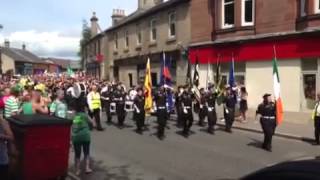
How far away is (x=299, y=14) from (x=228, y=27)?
5.43 m

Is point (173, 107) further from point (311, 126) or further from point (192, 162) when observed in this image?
point (192, 162)

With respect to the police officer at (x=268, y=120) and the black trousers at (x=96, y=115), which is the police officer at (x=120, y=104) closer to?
the black trousers at (x=96, y=115)

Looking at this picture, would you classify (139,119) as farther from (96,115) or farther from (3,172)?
(3,172)

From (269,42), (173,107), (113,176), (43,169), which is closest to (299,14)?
(269,42)

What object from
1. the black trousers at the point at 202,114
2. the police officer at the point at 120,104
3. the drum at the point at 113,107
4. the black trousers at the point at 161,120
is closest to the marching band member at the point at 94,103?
the police officer at the point at 120,104

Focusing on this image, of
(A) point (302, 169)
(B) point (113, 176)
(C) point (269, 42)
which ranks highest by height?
(C) point (269, 42)

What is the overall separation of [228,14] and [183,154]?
1616cm

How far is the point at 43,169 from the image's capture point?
9.82 m

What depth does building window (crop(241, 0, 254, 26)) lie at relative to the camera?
28.1 m

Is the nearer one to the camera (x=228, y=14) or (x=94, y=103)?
(x=94, y=103)

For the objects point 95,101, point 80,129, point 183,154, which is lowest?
point 183,154

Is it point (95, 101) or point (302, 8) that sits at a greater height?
point (302, 8)

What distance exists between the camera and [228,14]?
2989 cm

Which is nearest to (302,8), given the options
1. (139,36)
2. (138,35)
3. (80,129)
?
(80,129)
